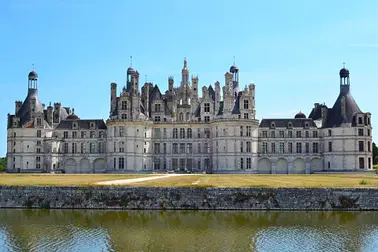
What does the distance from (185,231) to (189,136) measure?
47218 mm

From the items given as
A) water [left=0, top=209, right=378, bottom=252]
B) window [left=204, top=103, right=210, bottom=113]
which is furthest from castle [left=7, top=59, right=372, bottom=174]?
water [left=0, top=209, right=378, bottom=252]

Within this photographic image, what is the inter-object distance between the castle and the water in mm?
35710

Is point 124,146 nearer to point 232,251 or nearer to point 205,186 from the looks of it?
point 205,186

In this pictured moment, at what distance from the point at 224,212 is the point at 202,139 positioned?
3910 centimetres

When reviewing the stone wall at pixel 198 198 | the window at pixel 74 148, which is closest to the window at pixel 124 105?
the window at pixel 74 148

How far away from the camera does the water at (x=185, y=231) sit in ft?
80.3

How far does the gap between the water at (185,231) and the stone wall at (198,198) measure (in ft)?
4.41

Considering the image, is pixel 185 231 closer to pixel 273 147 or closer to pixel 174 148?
pixel 174 148

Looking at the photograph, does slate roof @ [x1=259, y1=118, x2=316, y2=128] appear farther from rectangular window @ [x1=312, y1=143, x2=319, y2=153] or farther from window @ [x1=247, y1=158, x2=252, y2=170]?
window @ [x1=247, y1=158, x2=252, y2=170]

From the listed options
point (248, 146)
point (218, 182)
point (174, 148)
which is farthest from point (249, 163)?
point (218, 182)

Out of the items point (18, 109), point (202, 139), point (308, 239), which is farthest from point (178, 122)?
point (308, 239)

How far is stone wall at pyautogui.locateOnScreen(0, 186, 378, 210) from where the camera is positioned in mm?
36469

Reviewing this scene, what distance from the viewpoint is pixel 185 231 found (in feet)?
92.3

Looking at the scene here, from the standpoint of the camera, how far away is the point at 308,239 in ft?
85.6
